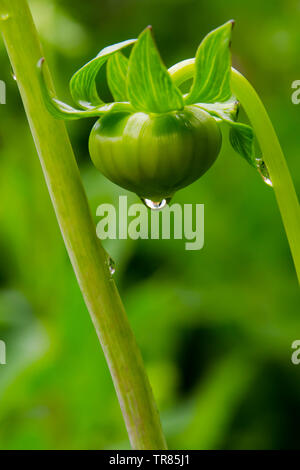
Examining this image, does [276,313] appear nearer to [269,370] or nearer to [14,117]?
[269,370]

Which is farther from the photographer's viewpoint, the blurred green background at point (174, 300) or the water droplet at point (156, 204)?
the blurred green background at point (174, 300)

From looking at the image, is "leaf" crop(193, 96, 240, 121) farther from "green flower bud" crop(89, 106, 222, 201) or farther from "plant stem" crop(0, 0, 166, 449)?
"plant stem" crop(0, 0, 166, 449)

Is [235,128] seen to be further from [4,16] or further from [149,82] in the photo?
[4,16]

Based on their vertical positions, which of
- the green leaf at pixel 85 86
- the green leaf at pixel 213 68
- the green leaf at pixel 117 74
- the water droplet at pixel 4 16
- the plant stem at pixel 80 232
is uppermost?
the green leaf at pixel 117 74

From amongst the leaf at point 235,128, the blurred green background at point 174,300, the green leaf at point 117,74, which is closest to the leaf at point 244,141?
the leaf at point 235,128

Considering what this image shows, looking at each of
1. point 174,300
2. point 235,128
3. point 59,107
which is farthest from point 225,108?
point 174,300

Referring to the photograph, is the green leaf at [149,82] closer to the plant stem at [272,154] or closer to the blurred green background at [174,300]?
the plant stem at [272,154]

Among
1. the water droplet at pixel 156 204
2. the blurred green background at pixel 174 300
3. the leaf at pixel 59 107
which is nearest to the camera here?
the leaf at pixel 59 107
